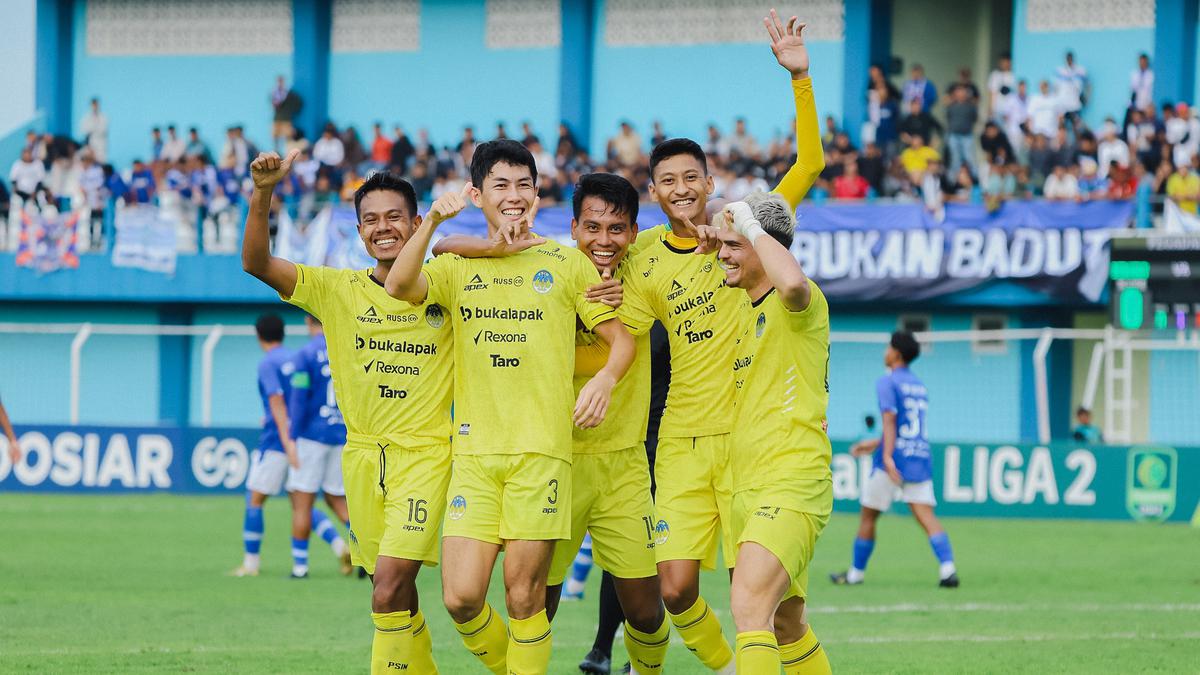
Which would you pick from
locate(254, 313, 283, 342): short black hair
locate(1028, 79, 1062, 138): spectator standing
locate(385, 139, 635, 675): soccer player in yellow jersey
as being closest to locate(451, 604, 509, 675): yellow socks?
locate(385, 139, 635, 675): soccer player in yellow jersey

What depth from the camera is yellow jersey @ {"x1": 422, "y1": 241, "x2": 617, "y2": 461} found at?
24.2 ft

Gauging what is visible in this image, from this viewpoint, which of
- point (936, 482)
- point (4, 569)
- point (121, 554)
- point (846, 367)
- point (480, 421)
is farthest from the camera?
point (846, 367)

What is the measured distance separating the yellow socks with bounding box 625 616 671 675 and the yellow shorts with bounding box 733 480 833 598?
47.0 inches

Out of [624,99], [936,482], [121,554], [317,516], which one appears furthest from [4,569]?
[624,99]

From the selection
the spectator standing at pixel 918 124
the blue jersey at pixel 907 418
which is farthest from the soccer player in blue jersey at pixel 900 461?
the spectator standing at pixel 918 124

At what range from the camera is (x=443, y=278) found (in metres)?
7.56

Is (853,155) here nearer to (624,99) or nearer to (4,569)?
(624,99)

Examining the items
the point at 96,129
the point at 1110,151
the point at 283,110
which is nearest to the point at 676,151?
the point at 1110,151

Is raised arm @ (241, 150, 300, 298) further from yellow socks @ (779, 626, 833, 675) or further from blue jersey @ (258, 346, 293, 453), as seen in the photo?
blue jersey @ (258, 346, 293, 453)

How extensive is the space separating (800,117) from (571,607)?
219 inches

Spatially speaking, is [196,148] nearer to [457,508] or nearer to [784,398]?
[457,508]

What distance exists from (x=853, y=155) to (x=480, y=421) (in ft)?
69.9

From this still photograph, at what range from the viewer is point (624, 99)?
1328 inches

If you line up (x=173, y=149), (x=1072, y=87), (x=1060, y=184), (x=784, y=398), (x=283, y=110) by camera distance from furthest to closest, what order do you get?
(x=283, y=110)
(x=173, y=149)
(x=1072, y=87)
(x=1060, y=184)
(x=784, y=398)
